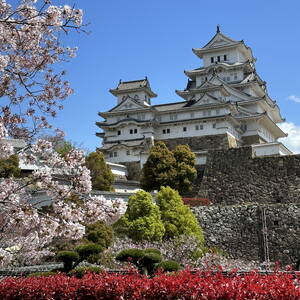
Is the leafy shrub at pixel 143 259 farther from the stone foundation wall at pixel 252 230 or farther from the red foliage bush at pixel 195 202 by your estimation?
the red foliage bush at pixel 195 202

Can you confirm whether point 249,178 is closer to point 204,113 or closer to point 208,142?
point 208,142

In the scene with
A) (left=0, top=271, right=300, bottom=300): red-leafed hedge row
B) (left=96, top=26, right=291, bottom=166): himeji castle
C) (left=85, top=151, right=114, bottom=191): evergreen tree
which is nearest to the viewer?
(left=0, top=271, right=300, bottom=300): red-leafed hedge row

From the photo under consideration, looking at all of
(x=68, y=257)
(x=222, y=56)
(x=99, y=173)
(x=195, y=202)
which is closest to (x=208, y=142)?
(x=222, y=56)

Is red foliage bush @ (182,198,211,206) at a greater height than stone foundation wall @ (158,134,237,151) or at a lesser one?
lesser

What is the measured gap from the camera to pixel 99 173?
2847 cm

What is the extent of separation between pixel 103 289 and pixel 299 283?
10.8ft

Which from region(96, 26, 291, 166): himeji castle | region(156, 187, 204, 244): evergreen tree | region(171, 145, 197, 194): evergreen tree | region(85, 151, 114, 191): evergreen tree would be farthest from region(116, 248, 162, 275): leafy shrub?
region(96, 26, 291, 166): himeji castle

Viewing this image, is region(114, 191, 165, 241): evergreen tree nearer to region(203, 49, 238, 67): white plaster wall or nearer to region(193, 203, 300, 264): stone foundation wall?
region(193, 203, 300, 264): stone foundation wall

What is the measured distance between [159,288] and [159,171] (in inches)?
875

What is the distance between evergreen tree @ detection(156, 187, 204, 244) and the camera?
59.0 feet

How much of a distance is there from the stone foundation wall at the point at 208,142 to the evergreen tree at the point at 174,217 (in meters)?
19.8

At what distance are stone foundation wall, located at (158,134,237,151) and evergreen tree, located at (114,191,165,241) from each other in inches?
838

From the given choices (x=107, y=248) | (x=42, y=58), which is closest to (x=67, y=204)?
(x=42, y=58)

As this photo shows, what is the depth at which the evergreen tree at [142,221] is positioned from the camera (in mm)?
17141
